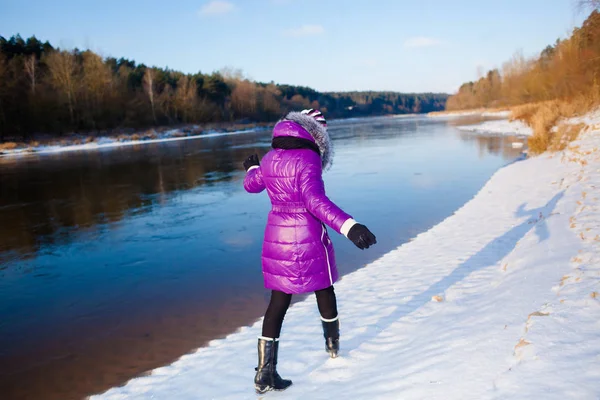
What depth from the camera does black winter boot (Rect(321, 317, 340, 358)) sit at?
2900 mm

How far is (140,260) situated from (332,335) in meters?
5.09

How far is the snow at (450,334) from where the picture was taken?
2.28 metres

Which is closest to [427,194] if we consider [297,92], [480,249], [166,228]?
[480,249]

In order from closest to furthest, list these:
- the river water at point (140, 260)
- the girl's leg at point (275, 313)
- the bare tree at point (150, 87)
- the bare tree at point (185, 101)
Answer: the girl's leg at point (275, 313), the river water at point (140, 260), the bare tree at point (150, 87), the bare tree at point (185, 101)

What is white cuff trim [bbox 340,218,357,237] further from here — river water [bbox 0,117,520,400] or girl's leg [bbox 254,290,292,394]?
river water [bbox 0,117,520,400]

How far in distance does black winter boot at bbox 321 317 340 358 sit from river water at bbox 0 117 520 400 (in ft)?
5.62

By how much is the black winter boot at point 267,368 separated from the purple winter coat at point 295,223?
1.33ft

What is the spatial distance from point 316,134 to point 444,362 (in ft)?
5.65

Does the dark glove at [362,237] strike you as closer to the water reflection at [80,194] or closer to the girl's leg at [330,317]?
the girl's leg at [330,317]

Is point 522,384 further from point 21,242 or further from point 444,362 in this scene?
point 21,242

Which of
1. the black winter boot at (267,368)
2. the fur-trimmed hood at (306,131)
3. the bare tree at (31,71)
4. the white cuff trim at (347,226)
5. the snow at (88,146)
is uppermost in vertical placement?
the bare tree at (31,71)

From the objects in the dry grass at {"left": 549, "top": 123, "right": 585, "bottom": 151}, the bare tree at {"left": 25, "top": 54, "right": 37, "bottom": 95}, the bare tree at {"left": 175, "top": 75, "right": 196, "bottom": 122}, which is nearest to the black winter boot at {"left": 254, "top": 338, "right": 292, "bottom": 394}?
the dry grass at {"left": 549, "top": 123, "right": 585, "bottom": 151}

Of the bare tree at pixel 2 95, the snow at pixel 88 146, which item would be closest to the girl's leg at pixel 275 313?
the snow at pixel 88 146

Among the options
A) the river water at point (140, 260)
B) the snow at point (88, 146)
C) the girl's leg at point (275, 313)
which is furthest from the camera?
the snow at point (88, 146)
